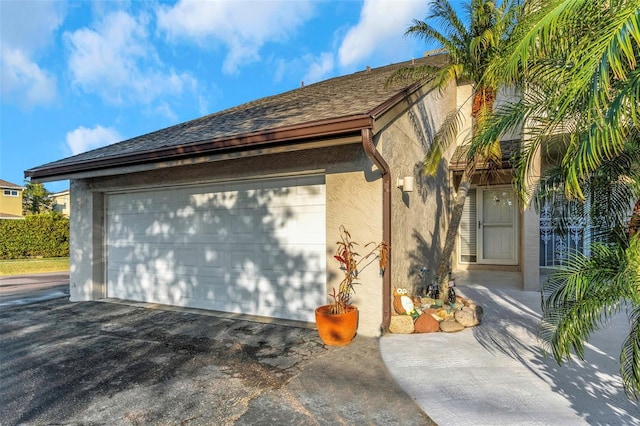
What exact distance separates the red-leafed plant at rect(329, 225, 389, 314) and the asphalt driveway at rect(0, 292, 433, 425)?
596 millimetres

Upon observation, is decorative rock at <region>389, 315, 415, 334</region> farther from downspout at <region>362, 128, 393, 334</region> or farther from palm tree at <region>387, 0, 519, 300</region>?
palm tree at <region>387, 0, 519, 300</region>

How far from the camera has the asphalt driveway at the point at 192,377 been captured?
310 centimetres

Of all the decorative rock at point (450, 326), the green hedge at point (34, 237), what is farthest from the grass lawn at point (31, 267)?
the decorative rock at point (450, 326)

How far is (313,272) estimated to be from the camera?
5855 millimetres

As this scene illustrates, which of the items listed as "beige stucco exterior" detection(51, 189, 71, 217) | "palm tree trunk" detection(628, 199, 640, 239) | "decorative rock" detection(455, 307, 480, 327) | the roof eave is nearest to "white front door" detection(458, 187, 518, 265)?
"decorative rock" detection(455, 307, 480, 327)

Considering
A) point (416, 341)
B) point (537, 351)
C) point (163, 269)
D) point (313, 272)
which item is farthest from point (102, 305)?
point (537, 351)

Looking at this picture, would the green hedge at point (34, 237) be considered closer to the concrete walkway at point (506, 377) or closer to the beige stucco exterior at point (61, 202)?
the beige stucco exterior at point (61, 202)

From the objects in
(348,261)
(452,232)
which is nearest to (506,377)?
(348,261)

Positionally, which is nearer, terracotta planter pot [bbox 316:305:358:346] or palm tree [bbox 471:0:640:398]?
palm tree [bbox 471:0:640:398]

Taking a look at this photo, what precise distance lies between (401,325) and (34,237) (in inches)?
888

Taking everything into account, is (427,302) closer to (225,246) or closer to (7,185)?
(225,246)

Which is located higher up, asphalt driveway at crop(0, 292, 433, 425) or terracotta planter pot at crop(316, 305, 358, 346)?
terracotta planter pot at crop(316, 305, 358, 346)

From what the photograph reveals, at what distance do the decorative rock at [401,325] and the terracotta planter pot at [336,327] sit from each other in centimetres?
71

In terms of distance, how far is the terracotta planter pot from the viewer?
4.74 meters
